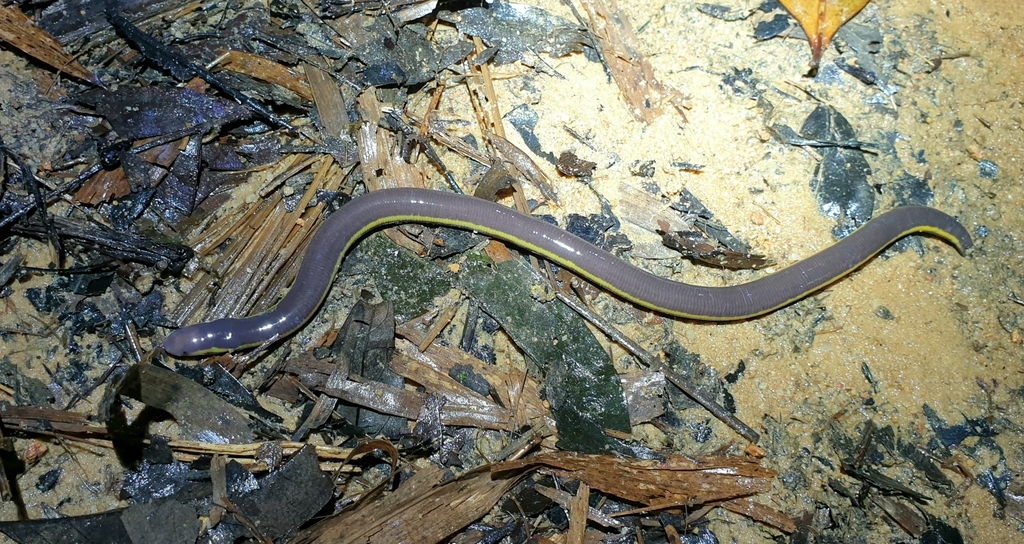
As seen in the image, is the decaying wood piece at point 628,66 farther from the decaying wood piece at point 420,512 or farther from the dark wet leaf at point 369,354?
the decaying wood piece at point 420,512

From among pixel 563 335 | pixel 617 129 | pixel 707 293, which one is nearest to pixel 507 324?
pixel 563 335

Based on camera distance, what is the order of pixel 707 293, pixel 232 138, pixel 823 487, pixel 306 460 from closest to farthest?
pixel 306 460, pixel 823 487, pixel 707 293, pixel 232 138

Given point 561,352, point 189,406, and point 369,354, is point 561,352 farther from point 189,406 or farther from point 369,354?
point 189,406

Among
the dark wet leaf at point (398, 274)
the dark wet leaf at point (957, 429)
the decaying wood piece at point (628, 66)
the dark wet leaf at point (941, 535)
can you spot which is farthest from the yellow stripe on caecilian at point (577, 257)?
the dark wet leaf at point (941, 535)

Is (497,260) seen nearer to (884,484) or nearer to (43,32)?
(884,484)

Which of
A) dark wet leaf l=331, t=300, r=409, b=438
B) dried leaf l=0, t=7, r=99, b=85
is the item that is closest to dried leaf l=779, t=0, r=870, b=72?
dark wet leaf l=331, t=300, r=409, b=438

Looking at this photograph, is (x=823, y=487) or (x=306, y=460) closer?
(x=306, y=460)
